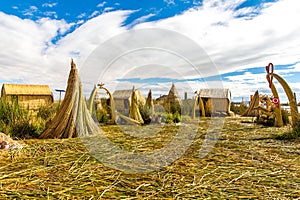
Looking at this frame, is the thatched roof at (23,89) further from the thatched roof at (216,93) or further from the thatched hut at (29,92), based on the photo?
the thatched roof at (216,93)

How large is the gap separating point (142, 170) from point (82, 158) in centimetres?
103

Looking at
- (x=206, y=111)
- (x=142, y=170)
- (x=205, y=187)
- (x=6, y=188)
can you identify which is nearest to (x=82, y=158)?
(x=142, y=170)

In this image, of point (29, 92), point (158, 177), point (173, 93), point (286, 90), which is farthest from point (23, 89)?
point (158, 177)

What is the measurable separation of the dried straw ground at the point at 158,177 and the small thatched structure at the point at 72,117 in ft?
5.46

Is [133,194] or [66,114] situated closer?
[133,194]

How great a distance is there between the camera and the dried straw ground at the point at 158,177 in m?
2.12

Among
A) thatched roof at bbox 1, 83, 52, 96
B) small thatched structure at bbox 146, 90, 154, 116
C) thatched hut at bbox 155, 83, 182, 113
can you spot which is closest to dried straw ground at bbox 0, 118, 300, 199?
small thatched structure at bbox 146, 90, 154, 116

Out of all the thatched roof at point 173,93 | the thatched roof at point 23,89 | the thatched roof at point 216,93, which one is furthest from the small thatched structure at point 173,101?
the thatched roof at point 23,89

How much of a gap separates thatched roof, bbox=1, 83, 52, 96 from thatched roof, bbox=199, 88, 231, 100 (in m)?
13.6

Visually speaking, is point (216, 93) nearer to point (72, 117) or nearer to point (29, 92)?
point (72, 117)

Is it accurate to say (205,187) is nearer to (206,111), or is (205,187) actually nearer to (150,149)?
(150,149)

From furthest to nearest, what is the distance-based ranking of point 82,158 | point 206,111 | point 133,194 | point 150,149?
point 206,111 < point 150,149 < point 82,158 < point 133,194

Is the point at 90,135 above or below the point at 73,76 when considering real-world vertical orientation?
below

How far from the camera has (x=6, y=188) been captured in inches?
86.4
